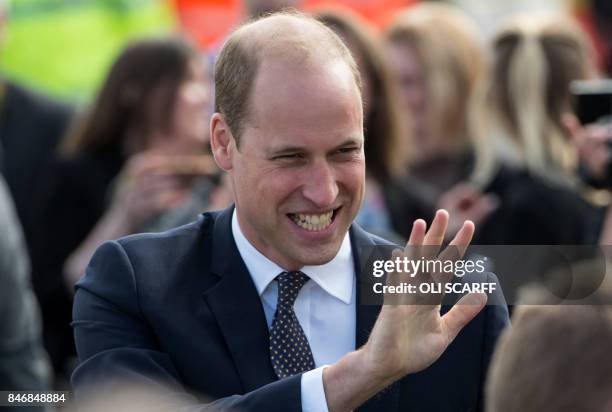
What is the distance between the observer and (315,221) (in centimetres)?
316

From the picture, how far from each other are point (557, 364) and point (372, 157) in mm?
4002

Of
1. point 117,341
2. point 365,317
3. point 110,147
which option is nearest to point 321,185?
point 365,317

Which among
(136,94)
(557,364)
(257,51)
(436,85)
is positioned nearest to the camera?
(557,364)

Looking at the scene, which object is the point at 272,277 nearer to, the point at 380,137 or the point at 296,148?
the point at 296,148

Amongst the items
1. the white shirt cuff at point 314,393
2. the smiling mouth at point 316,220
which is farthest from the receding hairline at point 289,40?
the white shirt cuff at point 314,393

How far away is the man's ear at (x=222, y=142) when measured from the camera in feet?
10.9

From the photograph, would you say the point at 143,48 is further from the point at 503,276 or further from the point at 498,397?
the point at 498,397

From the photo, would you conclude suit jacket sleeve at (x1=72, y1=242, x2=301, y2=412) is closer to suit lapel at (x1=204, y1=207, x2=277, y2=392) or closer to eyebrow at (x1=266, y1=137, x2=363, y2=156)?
suit lapel at (x1=204, y1=207, x2=277, y2=392)

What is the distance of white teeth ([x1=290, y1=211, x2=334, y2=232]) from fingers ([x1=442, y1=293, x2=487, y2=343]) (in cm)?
41

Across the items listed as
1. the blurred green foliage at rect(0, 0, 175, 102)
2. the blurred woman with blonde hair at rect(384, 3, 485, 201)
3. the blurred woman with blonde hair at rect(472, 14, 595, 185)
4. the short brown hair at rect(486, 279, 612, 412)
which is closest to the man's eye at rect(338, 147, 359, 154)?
the short brown hair at rect(486, 279, 612, 412)

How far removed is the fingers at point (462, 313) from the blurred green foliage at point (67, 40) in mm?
4739

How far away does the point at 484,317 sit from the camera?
317cm

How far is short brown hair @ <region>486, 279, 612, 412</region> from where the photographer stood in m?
2.07

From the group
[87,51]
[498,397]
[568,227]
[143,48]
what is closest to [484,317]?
[498,397]
